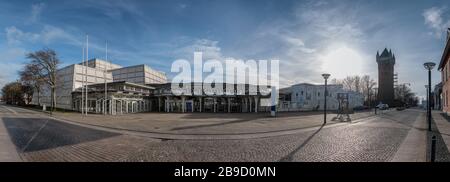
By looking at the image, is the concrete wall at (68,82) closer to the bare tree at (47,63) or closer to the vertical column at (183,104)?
the bare tree at (47,63)

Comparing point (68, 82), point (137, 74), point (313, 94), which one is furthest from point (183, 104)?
point (313, 94)

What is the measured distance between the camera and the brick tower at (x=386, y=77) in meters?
78.0

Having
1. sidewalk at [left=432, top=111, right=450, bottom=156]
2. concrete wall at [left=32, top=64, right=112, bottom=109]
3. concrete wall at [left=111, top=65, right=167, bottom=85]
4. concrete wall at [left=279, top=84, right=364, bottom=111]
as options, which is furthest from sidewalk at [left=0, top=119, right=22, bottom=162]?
concrete wall at [left=279, top=84, right=364, bottom=111]

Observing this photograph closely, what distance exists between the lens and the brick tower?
78.0 m

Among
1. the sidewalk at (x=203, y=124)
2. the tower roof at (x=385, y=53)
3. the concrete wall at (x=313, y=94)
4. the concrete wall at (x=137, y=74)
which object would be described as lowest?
the sidewalk at (x=203, y=124)

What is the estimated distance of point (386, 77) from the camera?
265 feet

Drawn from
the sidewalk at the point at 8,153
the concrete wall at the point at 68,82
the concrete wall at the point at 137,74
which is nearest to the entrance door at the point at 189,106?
the concrete wall at the point at 68,82

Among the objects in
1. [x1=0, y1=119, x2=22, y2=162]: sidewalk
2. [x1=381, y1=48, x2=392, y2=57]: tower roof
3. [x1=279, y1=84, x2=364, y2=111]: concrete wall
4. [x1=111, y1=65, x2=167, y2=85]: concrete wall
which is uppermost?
[x1=381, y1=48, x2=392, y2=57]: tower roof

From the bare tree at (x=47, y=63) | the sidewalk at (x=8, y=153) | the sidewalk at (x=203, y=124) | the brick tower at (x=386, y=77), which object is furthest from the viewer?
the brick tower at (x=386, y=77)

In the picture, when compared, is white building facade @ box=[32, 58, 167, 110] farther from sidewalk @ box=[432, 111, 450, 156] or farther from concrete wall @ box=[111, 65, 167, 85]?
sidewalk @ box=[432, 111, 450, 156]

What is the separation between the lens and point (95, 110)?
102 ft
